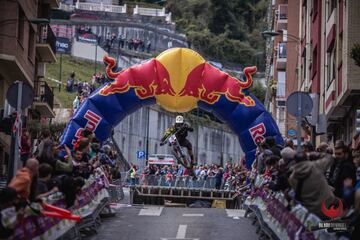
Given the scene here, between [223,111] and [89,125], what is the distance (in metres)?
4.08

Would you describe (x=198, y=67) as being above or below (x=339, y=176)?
above

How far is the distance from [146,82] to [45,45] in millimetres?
20560

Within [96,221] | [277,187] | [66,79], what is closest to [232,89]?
[96,221]

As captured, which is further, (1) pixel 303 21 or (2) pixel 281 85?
(2) pixel 281 85

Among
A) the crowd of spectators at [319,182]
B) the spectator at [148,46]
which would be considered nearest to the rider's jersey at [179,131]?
the crowd of spectators at [319,182]

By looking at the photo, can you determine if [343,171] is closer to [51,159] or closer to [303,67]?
[51,159]

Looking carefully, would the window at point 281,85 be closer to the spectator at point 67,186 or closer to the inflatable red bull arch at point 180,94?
the inflatable red bull arch at point 180,94

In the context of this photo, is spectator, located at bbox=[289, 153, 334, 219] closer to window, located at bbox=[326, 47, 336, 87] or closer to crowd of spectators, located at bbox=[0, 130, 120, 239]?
crowd of spectators, located at bbox=[0, 130, 120, 239]

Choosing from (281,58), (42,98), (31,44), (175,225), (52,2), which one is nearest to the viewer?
(175,225)

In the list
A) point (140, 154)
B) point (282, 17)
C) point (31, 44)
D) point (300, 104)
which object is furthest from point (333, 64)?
point (140, 154)

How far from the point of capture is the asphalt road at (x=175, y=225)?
20.4m

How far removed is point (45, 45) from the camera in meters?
50.2

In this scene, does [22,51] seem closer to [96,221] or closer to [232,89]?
[232,89]

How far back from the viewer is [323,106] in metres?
40.3
